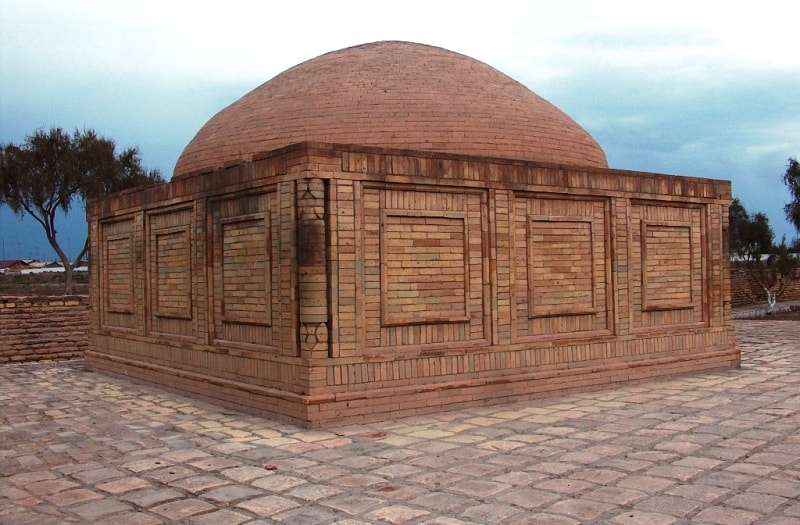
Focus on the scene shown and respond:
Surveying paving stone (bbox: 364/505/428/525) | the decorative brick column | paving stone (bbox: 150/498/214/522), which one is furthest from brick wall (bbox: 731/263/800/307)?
paving stone (bbox: 150/498/214/522)

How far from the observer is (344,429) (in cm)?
677

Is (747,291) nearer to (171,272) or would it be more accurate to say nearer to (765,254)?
(765,254)

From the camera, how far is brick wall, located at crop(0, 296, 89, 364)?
13.2 metres

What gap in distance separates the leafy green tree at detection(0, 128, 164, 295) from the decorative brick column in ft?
72.6

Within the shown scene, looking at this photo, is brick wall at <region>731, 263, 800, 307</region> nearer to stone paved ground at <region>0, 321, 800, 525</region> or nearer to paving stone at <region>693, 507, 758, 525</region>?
stone paved ground at <region>0, 321, 800, 525</region>

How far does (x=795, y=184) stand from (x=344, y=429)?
26.8 meters

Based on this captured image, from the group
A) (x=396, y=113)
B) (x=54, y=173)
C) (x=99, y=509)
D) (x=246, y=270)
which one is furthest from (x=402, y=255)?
(x=54, y=173)

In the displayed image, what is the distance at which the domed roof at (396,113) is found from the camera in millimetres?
9070

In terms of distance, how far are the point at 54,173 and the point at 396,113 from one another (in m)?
22.5

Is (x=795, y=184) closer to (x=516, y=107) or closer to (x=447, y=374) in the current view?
(x=516, y=107)

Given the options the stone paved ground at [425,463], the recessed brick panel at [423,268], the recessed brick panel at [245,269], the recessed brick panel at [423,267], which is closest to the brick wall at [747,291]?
the stone paved ground at [425,463]

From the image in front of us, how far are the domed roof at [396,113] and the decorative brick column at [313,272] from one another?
2057 mm

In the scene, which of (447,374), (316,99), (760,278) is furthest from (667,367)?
(760,278)

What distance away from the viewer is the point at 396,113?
9.16 m
